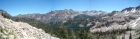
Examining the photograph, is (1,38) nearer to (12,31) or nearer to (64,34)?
(12,31)

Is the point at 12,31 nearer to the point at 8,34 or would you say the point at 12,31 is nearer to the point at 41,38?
the point at 8,34

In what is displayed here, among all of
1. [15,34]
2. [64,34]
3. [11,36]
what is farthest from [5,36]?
[64,34]

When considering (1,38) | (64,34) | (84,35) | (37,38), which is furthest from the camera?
(84,35)

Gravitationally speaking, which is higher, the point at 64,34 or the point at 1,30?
the point at 1,30

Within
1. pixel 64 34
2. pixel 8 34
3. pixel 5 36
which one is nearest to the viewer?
pixel 5 36

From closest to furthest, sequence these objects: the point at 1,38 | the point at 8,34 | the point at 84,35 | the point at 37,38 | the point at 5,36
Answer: the point at 1,38
the point at 5,36
the point at 8,34
the point at 37,38
the point at 84,35

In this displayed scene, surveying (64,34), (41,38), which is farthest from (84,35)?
(41,38)

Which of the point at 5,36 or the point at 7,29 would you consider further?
the point at 7,29

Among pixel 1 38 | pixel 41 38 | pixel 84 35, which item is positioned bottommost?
pixel 84 35

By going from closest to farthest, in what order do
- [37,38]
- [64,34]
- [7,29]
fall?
[7,29] → [37,38] → [64,34]

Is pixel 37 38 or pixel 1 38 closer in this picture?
pixel 1 38
